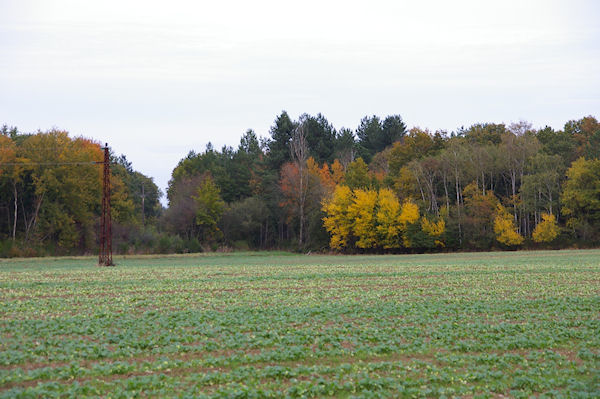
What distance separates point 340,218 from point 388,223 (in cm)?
675

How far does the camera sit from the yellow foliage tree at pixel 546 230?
7394 centimetres

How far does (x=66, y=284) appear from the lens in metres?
30.4

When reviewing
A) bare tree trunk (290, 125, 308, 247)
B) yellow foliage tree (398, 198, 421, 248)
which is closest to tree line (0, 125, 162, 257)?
bare tree trunk (290, 125, 308, 247)

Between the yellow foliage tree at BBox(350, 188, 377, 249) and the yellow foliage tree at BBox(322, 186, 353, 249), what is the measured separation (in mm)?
1131

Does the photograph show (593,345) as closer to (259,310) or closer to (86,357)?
(259,310)

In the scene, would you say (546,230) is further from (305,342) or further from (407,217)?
(305,342)

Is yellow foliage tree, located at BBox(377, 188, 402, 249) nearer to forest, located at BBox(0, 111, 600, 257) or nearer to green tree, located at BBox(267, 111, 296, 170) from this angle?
forest, located at BBox(0, 111, 600, 257)

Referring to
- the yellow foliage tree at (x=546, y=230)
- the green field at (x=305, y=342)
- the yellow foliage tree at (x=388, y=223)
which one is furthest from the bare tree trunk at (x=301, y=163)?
the green field at (x=305, y=342)

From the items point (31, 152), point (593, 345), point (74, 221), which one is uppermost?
point (31, 152)

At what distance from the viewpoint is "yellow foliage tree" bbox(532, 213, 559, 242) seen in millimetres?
73938

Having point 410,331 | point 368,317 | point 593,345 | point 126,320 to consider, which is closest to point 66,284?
point 126,320

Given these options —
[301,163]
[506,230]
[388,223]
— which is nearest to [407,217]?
[388,223]

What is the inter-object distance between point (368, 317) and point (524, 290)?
1016 centimetres

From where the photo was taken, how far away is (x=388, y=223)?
77.2 metres
